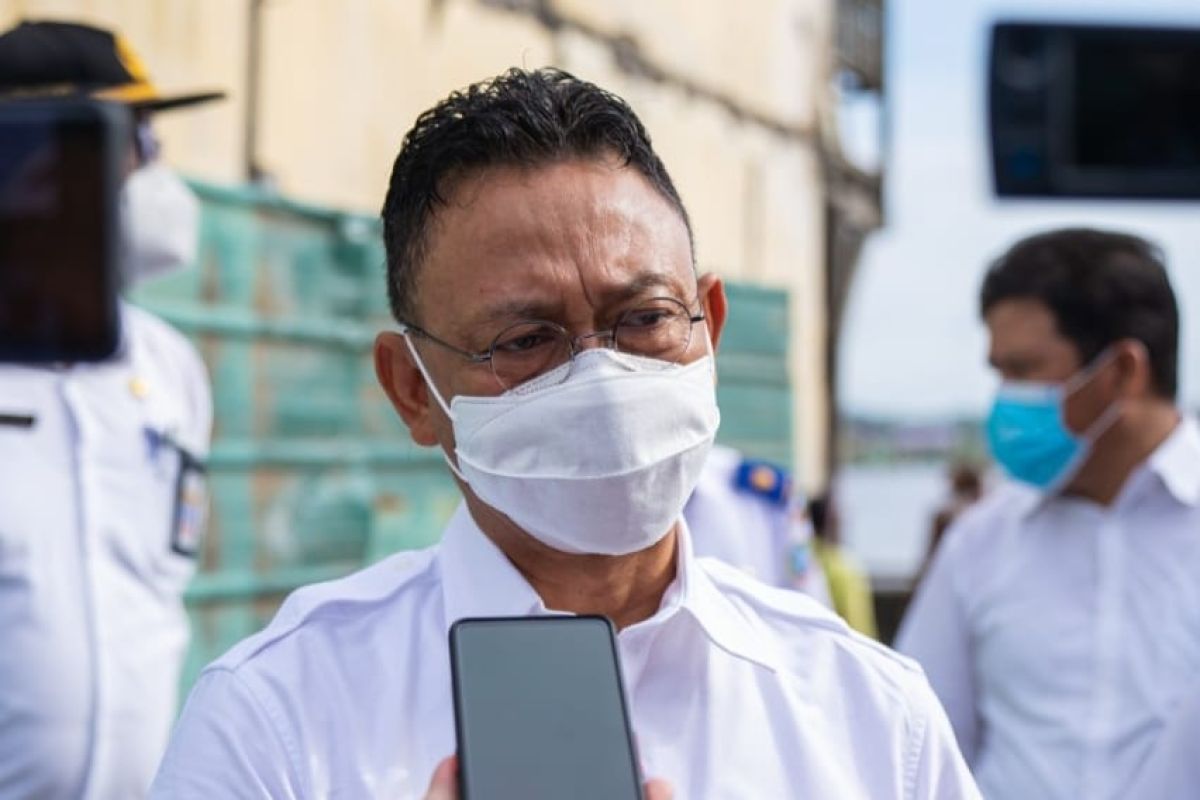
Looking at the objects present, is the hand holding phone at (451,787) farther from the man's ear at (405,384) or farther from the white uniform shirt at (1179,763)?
the white uniform shirt at (1179,763)

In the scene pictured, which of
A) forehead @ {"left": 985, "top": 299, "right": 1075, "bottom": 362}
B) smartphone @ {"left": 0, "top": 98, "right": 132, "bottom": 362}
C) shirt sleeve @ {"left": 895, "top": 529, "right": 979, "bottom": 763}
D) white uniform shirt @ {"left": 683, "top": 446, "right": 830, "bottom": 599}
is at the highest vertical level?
smartphone @ {"left": 0, "top": 98, "right": 132, "bottom": 362}

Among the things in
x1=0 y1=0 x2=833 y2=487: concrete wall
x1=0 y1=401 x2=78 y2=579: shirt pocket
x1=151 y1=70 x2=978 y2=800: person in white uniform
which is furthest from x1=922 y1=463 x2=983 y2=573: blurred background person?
x1=151 y1=70 x2=978 y2=800: person in white uniform

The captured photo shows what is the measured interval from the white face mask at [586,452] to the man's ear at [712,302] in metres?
0.10

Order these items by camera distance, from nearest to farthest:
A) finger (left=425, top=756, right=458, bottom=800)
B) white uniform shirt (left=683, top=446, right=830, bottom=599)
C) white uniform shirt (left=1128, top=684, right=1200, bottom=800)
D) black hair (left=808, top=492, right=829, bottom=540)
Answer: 1. finger (left=425, top=756, right=458, bottom=800)
2. white uniform shirt (left=1128, top=684, right=1200, bottom=800)
3. white uniform shirt (left=683, top=446, right=830, bottom=599)
4. black hair (left=808, top=492, right=829, bottom=540)

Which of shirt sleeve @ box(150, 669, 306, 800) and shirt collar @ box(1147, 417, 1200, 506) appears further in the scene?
shirt collar @ box(1147, 417, 1200, 506)

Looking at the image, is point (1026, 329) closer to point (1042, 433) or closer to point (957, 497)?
point (1042, 433)

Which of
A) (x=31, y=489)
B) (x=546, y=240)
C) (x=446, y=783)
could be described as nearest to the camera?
(x=446, y=783)

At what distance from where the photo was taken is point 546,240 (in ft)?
5.18

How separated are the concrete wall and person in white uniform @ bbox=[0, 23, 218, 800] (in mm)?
991

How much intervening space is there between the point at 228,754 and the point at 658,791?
44 cm

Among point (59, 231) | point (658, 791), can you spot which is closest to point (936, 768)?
point (658, 791)

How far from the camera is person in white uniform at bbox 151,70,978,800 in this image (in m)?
1.50

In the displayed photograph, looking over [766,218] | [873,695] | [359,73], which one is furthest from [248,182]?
[766,218]

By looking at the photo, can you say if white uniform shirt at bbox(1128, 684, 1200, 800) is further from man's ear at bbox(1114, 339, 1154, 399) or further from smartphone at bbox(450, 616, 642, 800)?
smartphone at bbox(450, 616, 642, 800)
